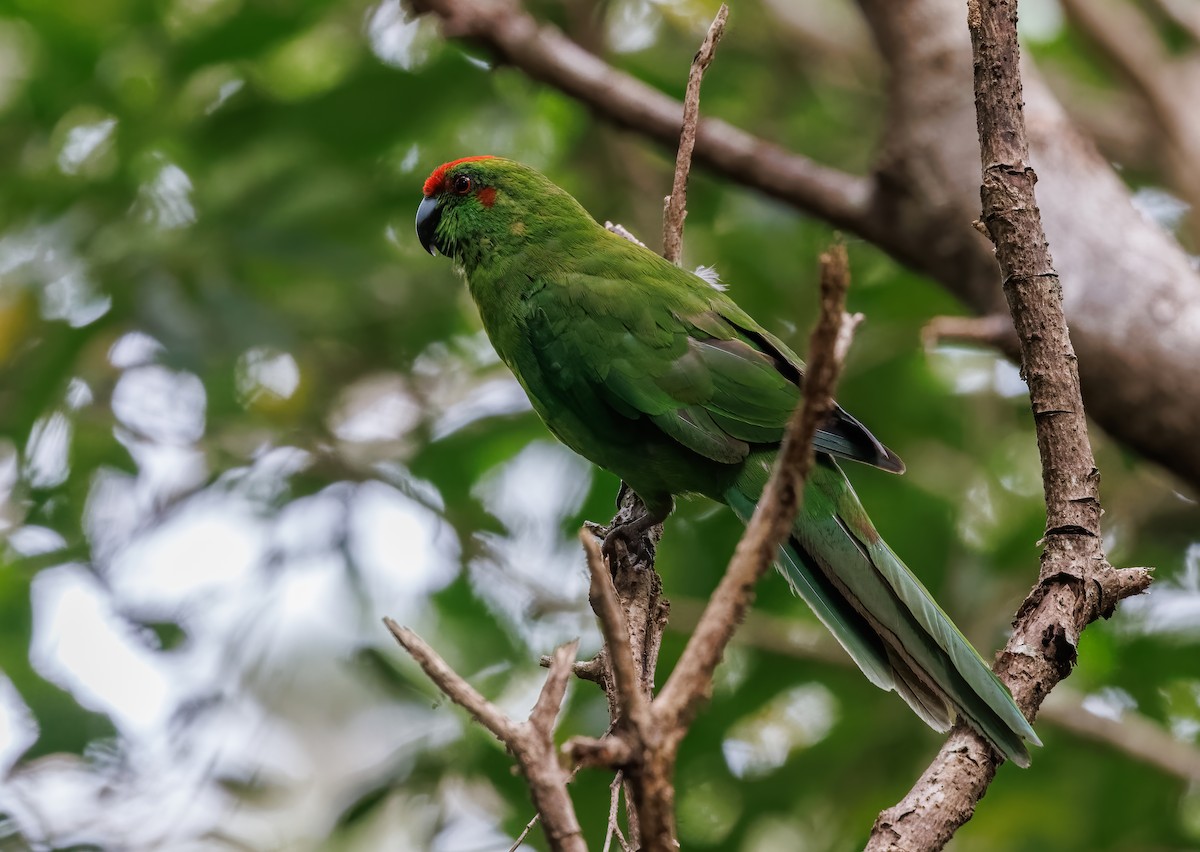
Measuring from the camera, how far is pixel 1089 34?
582cm

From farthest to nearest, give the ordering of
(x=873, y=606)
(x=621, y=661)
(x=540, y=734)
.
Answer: (x=873, y=606) < (x=540, y=734) < (x=621, y=661)

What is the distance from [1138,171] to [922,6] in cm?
258

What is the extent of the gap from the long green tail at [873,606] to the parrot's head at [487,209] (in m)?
1.34

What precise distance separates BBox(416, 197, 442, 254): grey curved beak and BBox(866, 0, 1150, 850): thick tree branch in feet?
7.89

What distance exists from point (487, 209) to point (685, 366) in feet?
3.64

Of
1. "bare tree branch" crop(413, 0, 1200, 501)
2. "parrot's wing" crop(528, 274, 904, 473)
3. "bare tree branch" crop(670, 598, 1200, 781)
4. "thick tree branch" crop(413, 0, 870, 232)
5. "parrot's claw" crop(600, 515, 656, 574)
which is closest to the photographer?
"parrot's claw" crop(600, 515, 656, 574)

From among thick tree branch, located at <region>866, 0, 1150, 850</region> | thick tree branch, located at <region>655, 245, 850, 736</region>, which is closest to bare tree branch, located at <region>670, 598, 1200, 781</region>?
thick tree branch, located at <region>866, 0, 1150, 850</region>

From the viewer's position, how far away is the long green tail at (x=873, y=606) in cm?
276

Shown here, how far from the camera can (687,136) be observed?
11.2ft

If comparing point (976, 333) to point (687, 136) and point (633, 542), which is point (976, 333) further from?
point (633, 542)

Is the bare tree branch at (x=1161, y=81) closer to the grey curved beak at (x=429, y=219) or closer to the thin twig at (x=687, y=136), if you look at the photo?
the thin twig at (x=687, y=136)

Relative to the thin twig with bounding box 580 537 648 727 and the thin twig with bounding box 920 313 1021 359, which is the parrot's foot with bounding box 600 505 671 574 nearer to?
the thin twig with bounding box 920 313 1021 359

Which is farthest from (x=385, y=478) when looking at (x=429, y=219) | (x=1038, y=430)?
(x=1038, y=430)

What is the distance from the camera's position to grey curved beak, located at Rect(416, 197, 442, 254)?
4.39 meters
